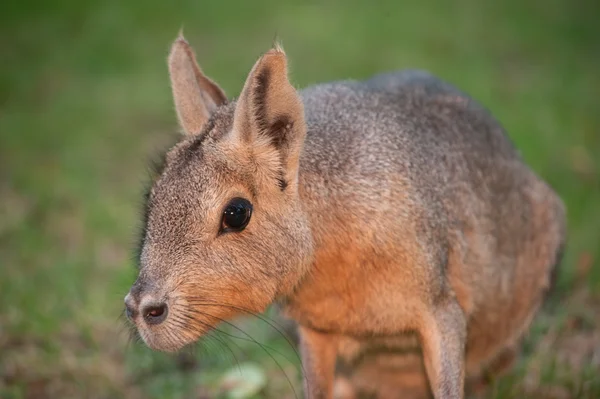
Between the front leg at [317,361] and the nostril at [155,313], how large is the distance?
972mm

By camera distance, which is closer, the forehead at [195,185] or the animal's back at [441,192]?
the forehead at [195,185]

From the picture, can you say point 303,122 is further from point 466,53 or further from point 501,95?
point 466,53

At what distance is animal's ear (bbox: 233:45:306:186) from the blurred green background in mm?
775

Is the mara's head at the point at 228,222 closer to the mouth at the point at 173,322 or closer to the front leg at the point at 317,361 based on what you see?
the mouth at the point at 173,322

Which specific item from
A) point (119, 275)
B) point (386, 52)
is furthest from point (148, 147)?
point (386, 52)

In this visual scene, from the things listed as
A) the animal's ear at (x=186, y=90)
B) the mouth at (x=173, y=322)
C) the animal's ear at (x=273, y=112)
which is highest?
the animal's ear at (x=186, y=90)

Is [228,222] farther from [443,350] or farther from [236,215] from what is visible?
[443,350]

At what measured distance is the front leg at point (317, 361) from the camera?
3.88 m

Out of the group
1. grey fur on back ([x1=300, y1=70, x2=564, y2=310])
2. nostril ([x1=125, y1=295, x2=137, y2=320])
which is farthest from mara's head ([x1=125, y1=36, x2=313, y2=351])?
grey fur on back ([x1=300, y1=70, x2=564, y2=310])

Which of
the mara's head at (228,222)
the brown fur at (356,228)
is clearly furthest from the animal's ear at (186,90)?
the mara's head at (228,222)

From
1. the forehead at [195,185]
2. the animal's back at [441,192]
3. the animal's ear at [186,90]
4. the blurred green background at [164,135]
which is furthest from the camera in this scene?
the blurred green background at [164,135]

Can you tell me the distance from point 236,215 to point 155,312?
430mm

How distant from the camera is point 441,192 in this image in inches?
149

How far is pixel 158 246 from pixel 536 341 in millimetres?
2608
